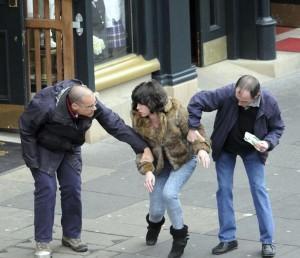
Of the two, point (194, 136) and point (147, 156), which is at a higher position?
point (194, 136)

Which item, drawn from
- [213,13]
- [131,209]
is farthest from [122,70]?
[131,209]

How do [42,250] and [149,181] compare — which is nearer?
[149,181]

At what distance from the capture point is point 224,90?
7.59 meters

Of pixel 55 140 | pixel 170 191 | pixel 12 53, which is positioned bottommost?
pixel 170 191

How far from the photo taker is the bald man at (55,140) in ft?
25.0

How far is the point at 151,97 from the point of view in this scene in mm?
7387

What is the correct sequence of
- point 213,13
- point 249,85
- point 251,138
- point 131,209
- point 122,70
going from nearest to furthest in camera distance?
point 249,85 < point 251,138 < point 131,209 < point 122,70 < point 213,13

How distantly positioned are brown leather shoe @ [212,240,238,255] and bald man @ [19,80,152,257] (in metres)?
0.91

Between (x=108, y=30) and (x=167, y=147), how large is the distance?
5.00 m

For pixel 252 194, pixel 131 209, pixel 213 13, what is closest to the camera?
pixel 252 194

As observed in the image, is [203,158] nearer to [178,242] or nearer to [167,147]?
[167,147]

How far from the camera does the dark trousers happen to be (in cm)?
774

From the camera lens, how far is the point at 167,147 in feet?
24.8

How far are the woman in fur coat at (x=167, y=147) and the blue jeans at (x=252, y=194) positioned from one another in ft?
0.87
